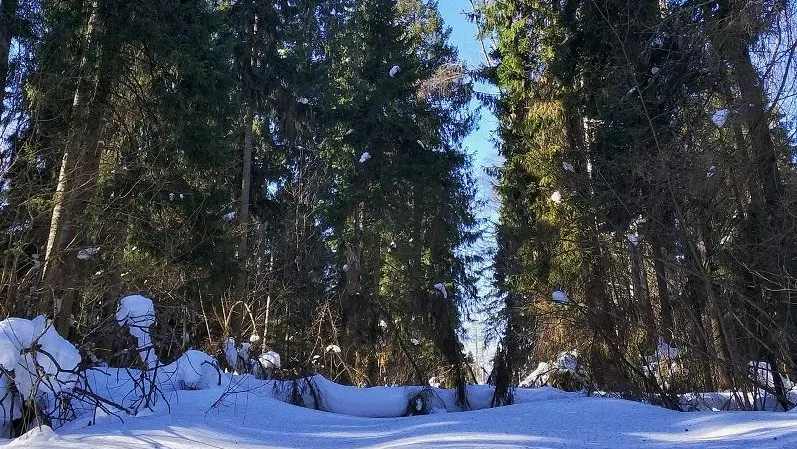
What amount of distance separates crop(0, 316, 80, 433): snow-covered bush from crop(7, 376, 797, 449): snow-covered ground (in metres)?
0.32

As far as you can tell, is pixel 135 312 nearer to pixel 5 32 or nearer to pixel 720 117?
pixel 5 32

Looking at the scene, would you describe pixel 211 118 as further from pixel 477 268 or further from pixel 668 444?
pixel 477 268

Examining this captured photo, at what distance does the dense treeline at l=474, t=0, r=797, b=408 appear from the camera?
6949 millimetres

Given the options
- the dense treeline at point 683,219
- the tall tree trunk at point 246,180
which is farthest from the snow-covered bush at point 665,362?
the tall tree trunk at point 246,180

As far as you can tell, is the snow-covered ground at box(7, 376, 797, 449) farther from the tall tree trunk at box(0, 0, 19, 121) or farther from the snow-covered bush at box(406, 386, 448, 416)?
the tall tree trunk at box(0, 0, 19, 121)

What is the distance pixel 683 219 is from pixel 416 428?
4.46 m

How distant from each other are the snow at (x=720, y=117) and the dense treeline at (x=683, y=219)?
0.01 meters

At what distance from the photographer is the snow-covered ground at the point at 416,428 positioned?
4.24 meters

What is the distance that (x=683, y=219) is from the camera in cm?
777

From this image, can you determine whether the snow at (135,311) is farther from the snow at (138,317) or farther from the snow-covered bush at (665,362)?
the snow-covered bush at (665,362)

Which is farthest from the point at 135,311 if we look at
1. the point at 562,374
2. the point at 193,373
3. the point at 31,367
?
the point at 562,374

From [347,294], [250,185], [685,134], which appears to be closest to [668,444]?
[685,134]

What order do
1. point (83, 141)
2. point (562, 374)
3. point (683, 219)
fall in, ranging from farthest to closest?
1. point (562, 374)
2. point (83, 141)
3. point (683, 219)

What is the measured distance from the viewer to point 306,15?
18875 millimetres
